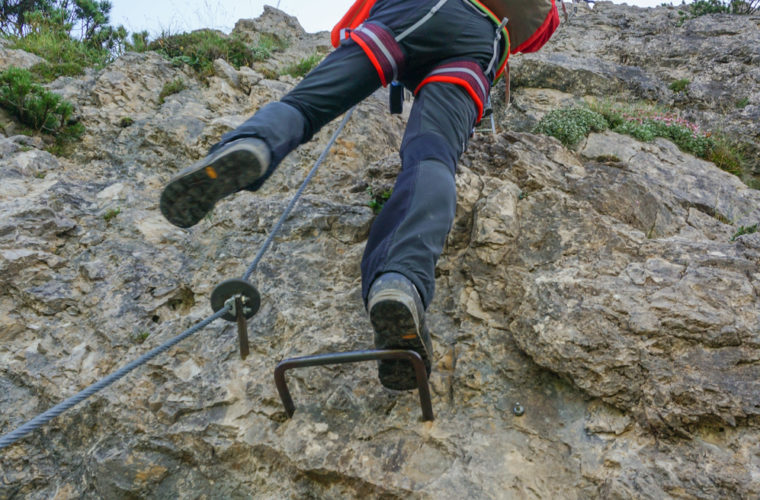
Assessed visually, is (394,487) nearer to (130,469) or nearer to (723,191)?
(130,469)

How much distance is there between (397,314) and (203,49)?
5560 mm

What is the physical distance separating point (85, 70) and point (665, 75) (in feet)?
23.5

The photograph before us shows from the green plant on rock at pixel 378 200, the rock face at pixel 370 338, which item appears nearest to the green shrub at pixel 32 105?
the rock face at pixel 370 338

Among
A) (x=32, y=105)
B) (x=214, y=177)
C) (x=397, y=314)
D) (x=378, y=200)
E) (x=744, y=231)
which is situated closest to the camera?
(x=397, y=314)

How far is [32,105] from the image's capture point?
4.58 meters

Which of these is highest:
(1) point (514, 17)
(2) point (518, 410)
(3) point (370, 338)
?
(1) point (514, 17)

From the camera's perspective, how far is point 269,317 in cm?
304

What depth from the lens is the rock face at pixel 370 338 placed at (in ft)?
7.35

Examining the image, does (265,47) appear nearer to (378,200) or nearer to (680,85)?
(378,200)

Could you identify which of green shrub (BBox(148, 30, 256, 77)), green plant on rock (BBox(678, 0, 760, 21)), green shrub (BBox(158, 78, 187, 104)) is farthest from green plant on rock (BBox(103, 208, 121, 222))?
green plant on rock (BBox(678, 0, 760, 21))

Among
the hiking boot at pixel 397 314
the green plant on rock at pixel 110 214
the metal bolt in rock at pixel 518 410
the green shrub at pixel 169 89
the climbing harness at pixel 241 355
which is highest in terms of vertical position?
the green shrub at pixel 169 89

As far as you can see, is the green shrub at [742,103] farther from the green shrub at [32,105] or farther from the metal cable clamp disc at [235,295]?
the green shrub at [32,105]

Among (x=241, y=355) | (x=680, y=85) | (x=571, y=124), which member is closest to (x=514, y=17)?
(x=571, y=124)

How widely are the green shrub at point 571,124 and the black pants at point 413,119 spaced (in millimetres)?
2167
